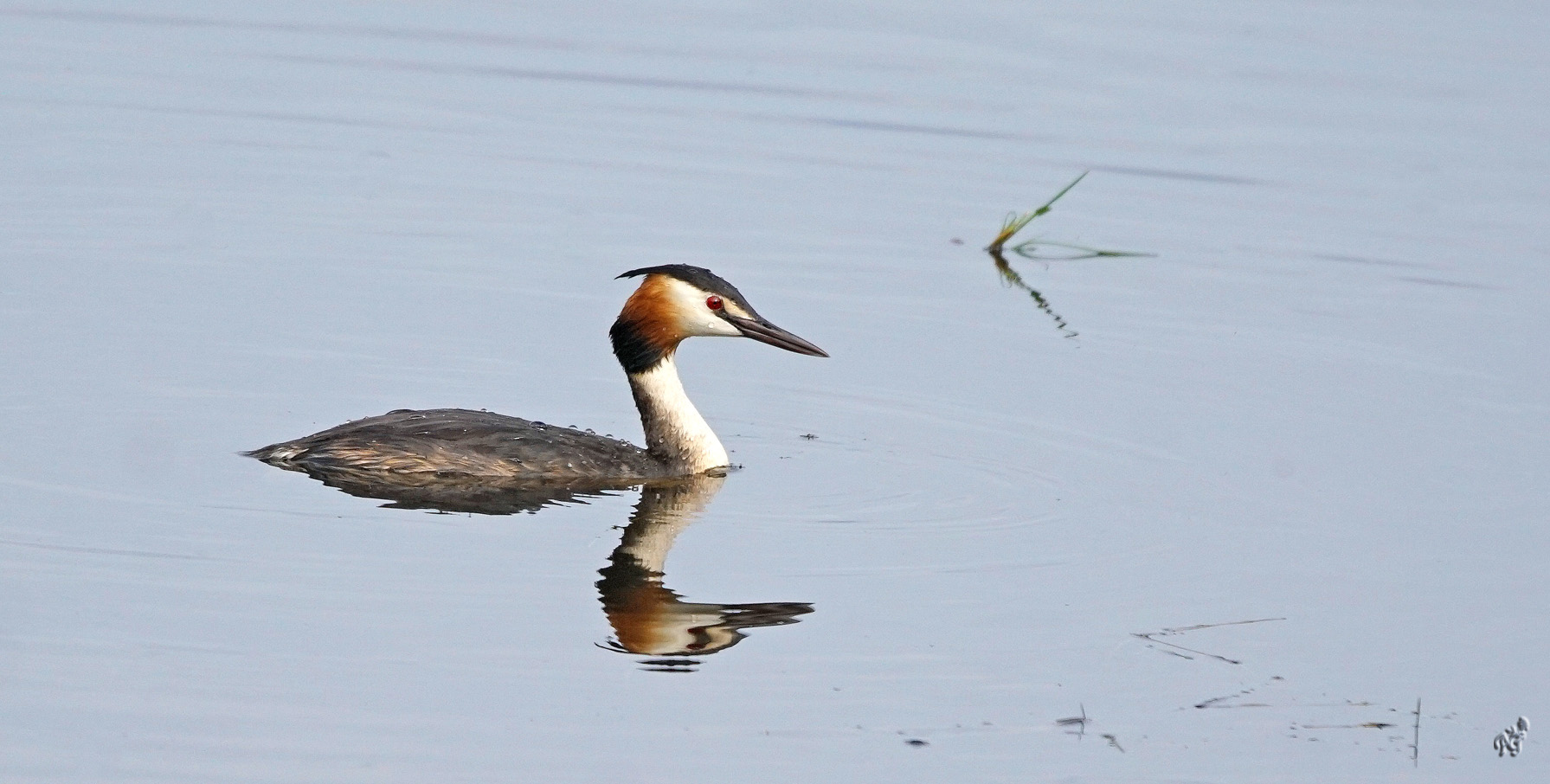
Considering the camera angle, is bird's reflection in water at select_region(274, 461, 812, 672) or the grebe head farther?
the grebe head

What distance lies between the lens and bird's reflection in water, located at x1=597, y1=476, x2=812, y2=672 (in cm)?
770

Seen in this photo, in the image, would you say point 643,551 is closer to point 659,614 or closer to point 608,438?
point 659,614

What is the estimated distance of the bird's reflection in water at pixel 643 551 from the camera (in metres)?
7.79

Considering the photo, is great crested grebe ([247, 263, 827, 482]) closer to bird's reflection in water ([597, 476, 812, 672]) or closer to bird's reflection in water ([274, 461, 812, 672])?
bird's reflection in water ([274, 461, 812, 672])

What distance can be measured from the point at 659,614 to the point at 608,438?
2.42 m

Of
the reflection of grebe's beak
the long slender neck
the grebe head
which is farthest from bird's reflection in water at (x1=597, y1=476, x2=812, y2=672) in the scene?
the grebe head

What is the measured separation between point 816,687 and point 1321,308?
6853 mm

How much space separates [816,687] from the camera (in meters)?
7.35

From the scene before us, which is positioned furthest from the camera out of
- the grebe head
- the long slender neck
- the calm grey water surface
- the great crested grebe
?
the grebe head

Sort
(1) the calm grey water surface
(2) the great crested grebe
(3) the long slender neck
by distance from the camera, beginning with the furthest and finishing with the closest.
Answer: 1. (3) the long slender neck
2. (2) the great crested grebe
3. (1) the calm grey water surface

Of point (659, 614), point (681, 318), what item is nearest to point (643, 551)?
point (659, 614)

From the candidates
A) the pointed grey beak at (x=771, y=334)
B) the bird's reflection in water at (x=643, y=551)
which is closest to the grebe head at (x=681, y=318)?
the pointed grey beak at (x=771, y=334)

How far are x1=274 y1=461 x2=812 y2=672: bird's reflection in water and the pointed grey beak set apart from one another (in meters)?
0.78

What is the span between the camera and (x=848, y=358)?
12031mm
